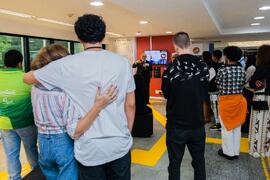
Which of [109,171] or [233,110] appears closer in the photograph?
[109,171]

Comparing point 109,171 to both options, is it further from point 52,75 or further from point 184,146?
point 184,146

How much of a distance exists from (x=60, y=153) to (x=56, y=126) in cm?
16

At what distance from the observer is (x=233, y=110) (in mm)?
2916

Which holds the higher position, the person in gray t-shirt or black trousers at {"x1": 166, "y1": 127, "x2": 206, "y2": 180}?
the person in gray t-shirt

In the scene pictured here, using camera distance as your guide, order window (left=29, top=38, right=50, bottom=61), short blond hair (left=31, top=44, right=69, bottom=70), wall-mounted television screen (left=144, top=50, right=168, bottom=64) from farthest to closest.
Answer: wall-mounted television screen (left=144, top=50, right=168, bottom=64) → window (left=29, top=38, right=50, bottom=61) → short blond hair (left=31, top=44, right=69, bottom=70)

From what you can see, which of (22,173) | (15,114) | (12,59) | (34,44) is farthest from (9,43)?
(15,114)

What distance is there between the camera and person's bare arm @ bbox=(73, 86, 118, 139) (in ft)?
3.67

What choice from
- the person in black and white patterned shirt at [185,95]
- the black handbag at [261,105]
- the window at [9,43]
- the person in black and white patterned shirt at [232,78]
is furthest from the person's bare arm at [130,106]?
the window at [9,43]

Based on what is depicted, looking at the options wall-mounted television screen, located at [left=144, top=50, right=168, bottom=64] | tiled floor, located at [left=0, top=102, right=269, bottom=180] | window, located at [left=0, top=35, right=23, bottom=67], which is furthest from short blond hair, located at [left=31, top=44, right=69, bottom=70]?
wall-mounted television screen, located at [left=144, top=50, right=168, bottom=64]

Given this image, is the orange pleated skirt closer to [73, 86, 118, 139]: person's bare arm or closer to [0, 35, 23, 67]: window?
[73, 86, 118, 139]: person's bare arm

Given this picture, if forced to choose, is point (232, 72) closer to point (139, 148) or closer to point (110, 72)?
point (139, 148)

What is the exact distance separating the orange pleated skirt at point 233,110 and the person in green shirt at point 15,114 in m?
2.28

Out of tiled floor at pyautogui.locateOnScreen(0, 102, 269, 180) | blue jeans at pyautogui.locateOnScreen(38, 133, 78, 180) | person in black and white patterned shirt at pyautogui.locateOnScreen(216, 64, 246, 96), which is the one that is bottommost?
tiled floor at pyautogui.locateOnScreen(0, 102, 269, 180)

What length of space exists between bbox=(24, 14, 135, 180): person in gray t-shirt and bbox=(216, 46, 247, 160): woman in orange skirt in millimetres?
2012
